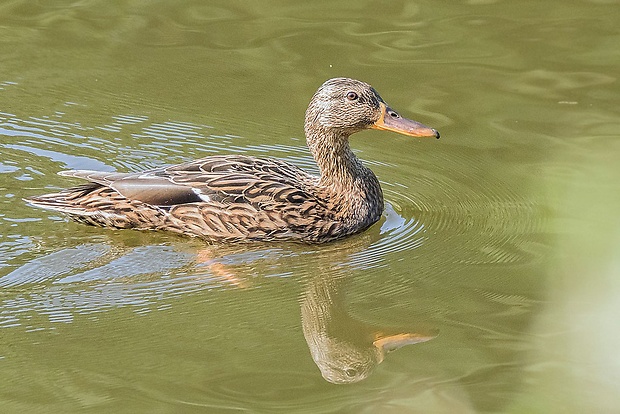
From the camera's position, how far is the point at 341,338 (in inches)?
245

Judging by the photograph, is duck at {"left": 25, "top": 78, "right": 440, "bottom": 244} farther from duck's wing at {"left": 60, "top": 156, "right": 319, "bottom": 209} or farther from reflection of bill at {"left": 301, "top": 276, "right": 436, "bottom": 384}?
reflection of bill at {"left": 301, "top": 276, "right": 436, "bottom": 384}

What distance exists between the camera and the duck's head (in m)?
8.00

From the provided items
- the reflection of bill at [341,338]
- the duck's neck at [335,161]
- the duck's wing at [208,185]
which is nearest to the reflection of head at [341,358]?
the reflection of bill at [341,338]

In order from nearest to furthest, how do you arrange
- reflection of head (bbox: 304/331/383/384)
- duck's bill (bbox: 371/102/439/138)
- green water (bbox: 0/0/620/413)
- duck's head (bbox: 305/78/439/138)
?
green water (bbox: 0/0/620/413), reflection of head (bbox: 304/331/383/384), duck's bill (bbox: 371/102/439/138), duck's head (bbox: 305/78/439/138)

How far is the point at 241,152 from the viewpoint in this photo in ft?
29.6

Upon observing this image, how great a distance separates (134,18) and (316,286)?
5.63 meters

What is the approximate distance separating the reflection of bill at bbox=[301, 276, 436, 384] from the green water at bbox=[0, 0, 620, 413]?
0.07 feet

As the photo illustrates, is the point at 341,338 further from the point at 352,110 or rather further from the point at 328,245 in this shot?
the point at 352,110

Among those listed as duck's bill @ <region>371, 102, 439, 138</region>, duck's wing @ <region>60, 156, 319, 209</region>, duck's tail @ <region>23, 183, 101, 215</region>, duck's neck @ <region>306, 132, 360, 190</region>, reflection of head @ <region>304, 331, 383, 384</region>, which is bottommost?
reflection of head @ <region>304, 331, 383, 384</region>

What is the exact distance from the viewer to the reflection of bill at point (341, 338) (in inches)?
226

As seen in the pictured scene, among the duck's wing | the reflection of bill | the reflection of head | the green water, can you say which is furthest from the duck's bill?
the reflection of head

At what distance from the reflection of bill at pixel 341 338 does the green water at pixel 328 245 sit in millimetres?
22

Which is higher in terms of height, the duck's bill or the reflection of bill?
the duck's bill

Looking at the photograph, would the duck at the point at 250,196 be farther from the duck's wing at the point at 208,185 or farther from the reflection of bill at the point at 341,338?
the reflection of bill at the point at 341,338
